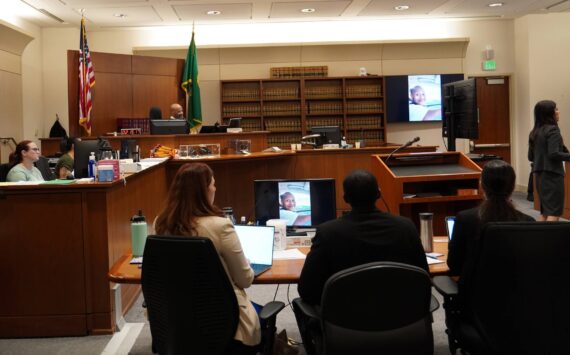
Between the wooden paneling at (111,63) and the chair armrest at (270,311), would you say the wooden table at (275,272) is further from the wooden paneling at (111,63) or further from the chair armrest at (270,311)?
the wooden paneling at (111,63)

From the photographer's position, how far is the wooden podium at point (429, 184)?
4.00 meters

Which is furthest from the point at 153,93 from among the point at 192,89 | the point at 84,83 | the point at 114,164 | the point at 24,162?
the point at 114,164

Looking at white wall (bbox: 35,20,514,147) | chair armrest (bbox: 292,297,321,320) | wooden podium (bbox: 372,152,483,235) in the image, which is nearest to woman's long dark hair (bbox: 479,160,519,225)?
chair armrest (bbox: 292,297,321,320)

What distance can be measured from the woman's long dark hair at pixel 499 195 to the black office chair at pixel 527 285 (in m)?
0.25

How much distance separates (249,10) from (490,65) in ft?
15.1

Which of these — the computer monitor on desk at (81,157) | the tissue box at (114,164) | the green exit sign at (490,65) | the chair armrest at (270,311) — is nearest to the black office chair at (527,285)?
the chair armrest at (270,311)

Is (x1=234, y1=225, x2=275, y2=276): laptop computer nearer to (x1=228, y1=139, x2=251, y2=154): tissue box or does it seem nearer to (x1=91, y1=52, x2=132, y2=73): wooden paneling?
(x1=228, y1=139, x2=251, y2=154): tissue box

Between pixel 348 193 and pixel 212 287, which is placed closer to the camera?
pixel 212 287

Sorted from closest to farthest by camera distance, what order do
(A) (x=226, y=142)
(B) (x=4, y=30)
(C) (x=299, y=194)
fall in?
(C) (x=299, y=194), (A) (x=226, y=142), (B) (x=4, y=30)

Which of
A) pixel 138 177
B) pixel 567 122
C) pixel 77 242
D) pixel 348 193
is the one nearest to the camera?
pixel 348 193

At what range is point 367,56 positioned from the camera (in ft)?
32.8

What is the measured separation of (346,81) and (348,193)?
309 inches

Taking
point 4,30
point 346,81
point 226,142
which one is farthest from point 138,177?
point 346,81

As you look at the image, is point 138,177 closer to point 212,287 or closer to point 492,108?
point 212,287
